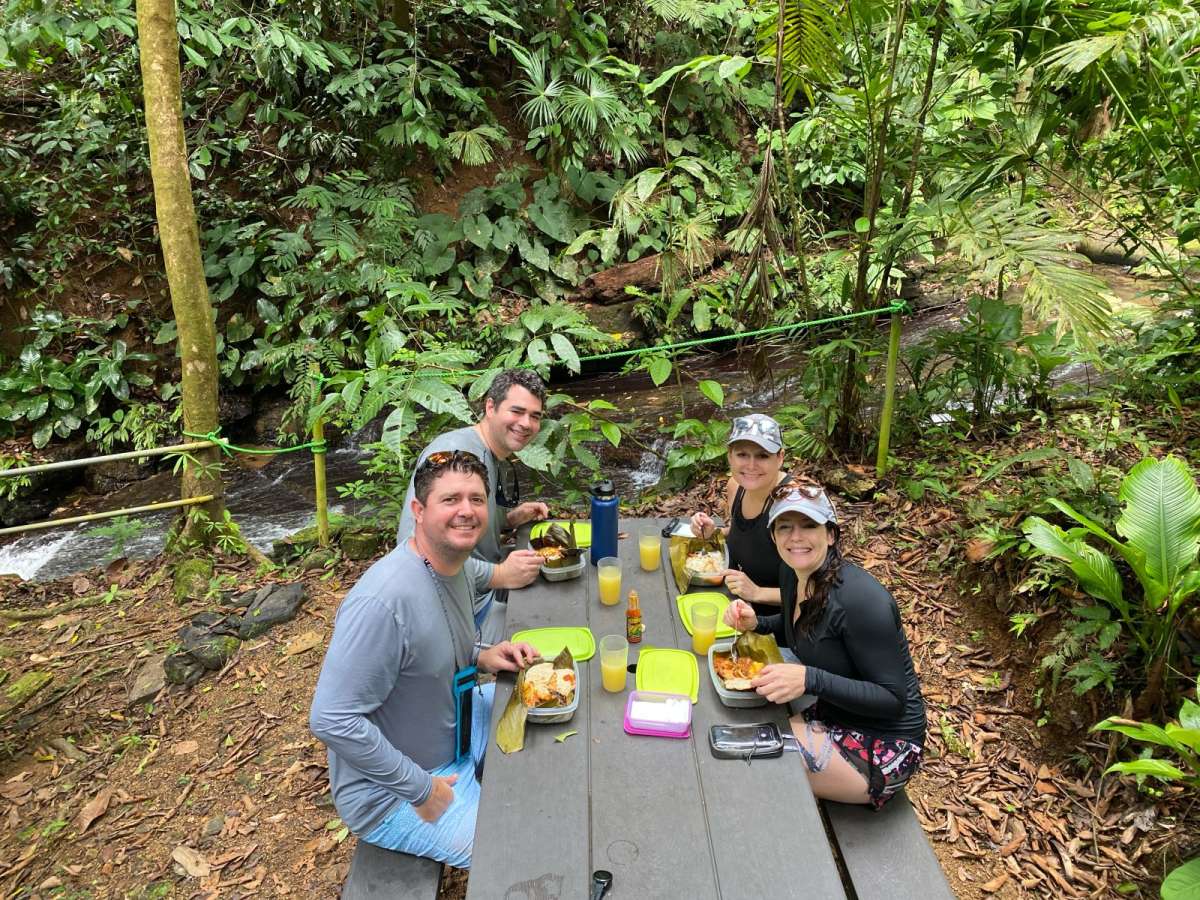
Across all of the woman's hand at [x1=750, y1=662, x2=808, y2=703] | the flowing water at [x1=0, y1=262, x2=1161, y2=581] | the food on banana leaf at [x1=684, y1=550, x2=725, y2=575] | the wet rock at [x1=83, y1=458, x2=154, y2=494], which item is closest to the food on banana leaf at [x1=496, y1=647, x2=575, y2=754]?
the woman's hand at [x1=750, y1=662, x2=808, y2=703]

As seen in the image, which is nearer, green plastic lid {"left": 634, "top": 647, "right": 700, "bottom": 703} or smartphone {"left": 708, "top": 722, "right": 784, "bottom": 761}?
smartphone {"left": 708, "top": 722, "right": 784, "bottom": 761}

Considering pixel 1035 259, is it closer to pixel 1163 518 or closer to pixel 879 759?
pixel 1163 518

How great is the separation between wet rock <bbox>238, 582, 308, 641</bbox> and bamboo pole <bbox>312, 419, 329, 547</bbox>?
467 mm

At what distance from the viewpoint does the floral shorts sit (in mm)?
2291

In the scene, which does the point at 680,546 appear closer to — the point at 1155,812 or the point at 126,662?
the point at 1155,812

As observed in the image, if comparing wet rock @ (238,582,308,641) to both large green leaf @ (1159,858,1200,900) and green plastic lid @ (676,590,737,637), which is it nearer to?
green plastic lid @ (676,590,737,637)

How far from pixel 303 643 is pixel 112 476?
187 inches

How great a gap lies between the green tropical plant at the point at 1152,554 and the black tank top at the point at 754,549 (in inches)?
41.7

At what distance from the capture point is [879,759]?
231 cm

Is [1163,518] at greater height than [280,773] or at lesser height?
greater

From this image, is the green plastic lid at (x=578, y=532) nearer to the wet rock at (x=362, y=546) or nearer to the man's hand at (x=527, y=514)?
the man's hand at (x=527, y=514)

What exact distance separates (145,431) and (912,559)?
7.53 meters

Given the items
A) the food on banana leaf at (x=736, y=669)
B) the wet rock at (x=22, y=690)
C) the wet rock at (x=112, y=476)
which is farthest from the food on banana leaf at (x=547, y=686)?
the wet rock at (x=112, y=476)

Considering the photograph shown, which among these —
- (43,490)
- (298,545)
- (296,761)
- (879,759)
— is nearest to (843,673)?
(879,759)
